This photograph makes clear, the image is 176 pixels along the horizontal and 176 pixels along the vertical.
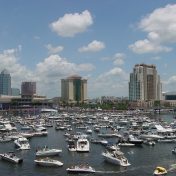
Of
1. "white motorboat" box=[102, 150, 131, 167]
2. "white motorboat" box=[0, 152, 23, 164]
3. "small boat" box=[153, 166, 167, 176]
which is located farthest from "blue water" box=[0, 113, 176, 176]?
"small boat" box=[153, 166, 167, 176]

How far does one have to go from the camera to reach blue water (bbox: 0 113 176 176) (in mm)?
67688

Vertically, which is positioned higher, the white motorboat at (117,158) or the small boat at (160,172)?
the white motorboat at (117,158)

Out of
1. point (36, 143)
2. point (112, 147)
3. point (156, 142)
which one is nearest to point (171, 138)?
point (156, 142)

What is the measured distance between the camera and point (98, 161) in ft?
256

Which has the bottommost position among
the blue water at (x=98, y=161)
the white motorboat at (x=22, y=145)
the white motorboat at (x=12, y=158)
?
the blue water at (x=98, y=161)

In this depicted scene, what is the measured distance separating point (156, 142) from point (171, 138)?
5599mm

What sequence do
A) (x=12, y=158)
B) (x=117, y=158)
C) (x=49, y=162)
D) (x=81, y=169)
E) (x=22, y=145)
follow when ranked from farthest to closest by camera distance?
1. (x=22, y=145)
2. (x=12, y=158)
3. (x=117, y=158)
4. (x=49, y=162)
5. (x=81, y=169)

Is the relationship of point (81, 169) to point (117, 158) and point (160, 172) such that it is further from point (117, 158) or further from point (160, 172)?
point (160, 172)

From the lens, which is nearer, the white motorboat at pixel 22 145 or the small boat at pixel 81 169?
the small boat at pixel 81 169

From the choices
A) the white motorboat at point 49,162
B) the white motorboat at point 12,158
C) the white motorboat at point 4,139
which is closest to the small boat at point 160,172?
the white motorboat at point 49,162

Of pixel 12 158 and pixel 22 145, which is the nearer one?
pixel 12 158

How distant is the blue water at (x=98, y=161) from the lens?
67.7 m

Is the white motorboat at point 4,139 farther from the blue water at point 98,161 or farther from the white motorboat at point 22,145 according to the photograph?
the white motorboat at point 22,145

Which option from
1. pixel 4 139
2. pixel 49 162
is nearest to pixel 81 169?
pixel 49 162
